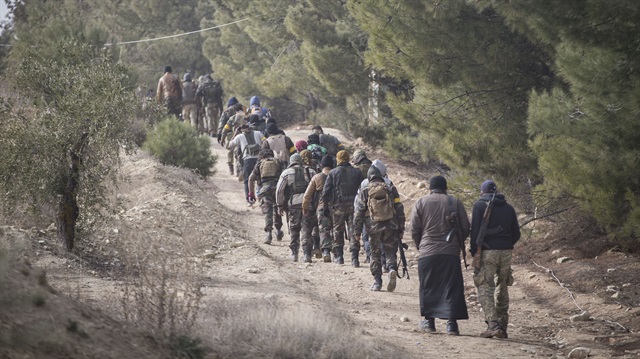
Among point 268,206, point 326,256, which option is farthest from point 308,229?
point 268,206

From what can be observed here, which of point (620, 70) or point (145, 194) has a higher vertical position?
point (620, 70)

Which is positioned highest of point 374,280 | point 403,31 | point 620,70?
point 403,31

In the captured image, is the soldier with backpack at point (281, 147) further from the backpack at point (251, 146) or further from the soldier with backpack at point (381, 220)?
the soldier with backpack at point (381, 220)

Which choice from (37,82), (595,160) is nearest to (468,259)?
(595,160)

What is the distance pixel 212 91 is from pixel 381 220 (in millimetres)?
17148

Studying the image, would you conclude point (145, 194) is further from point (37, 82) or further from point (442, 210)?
point (442, 210)

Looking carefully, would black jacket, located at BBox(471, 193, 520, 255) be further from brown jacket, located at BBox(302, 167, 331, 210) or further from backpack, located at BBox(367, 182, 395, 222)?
brown jacket, located at BBox(302, 167, 331, 210)

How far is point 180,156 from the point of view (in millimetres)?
24922

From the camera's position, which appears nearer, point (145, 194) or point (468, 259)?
point (468, 259)

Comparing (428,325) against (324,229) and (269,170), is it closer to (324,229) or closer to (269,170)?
(324,229)

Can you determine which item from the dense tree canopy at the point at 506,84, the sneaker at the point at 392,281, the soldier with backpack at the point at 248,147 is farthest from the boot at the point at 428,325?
the soldier with backpack at the point at 248,147

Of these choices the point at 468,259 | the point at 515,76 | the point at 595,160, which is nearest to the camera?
the point at 595,160

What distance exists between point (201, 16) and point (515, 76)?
3439cm

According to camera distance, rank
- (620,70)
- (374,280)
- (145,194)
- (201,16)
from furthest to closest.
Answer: (201,16) < (145,194) < (374,280) < (620,70)
